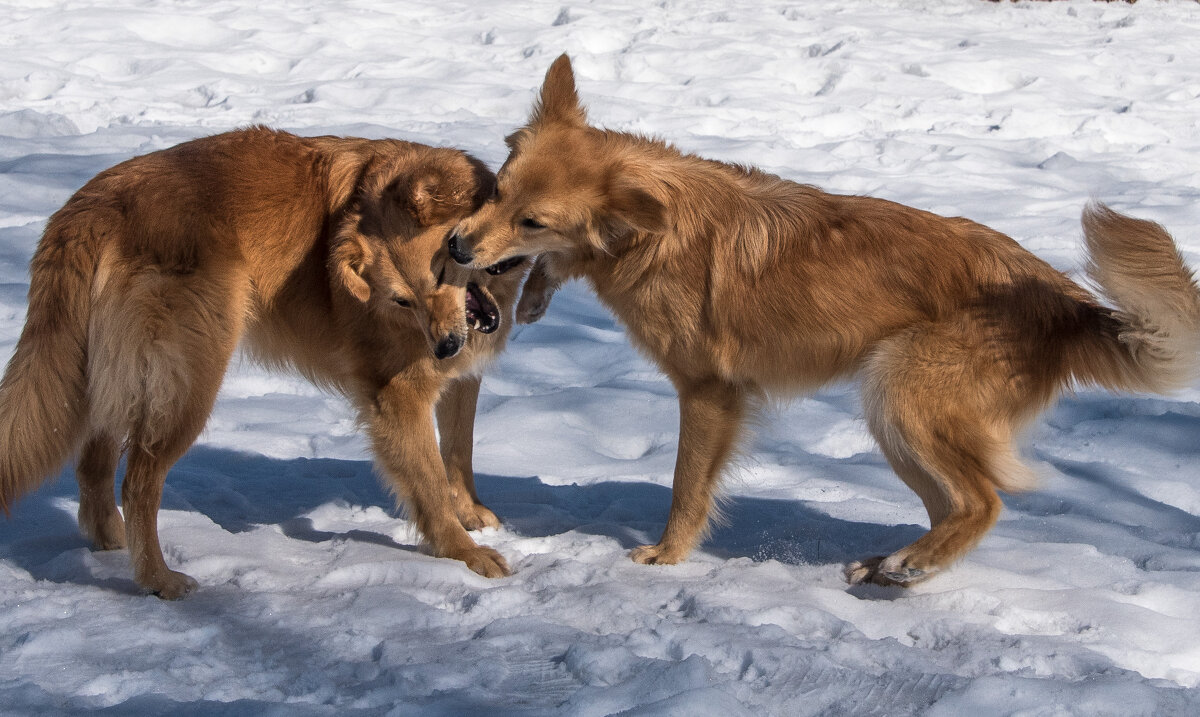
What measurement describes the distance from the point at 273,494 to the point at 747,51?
341 inches

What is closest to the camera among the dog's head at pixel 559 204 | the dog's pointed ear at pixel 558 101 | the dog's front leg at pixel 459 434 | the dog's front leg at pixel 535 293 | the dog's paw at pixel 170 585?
the dog's paw at pixel 170 585

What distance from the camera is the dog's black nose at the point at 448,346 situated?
360cm

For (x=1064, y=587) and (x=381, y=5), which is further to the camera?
(x=381, y=5)

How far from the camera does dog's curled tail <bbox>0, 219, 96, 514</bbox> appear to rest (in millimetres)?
3316

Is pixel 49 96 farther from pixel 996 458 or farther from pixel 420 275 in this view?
pixel 996 458

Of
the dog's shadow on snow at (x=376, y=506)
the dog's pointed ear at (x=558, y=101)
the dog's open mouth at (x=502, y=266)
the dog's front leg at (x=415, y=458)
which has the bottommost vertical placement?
the dog's shadow on snow at (x=376, y=506)

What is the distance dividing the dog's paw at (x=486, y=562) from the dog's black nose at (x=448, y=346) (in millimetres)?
737

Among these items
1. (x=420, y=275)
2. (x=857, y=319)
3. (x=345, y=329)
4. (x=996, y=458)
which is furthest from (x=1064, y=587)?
(x=345, y=329)

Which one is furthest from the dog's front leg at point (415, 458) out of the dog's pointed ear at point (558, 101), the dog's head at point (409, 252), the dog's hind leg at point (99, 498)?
the dog's pointed ear at point (558, 101)

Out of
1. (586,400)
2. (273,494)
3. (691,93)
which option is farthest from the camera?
(691,93)

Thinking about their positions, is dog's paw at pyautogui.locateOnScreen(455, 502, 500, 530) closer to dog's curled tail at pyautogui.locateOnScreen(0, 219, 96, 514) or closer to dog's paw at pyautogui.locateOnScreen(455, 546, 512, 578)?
dog's paw at pyautogui.locateOnScreen(455, 546, 512, 578)

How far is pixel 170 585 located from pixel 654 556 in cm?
167

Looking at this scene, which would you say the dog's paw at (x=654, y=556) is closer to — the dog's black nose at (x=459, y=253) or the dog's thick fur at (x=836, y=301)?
the dog's thick fur at (x=836, y=301)

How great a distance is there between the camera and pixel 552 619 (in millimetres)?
3107
